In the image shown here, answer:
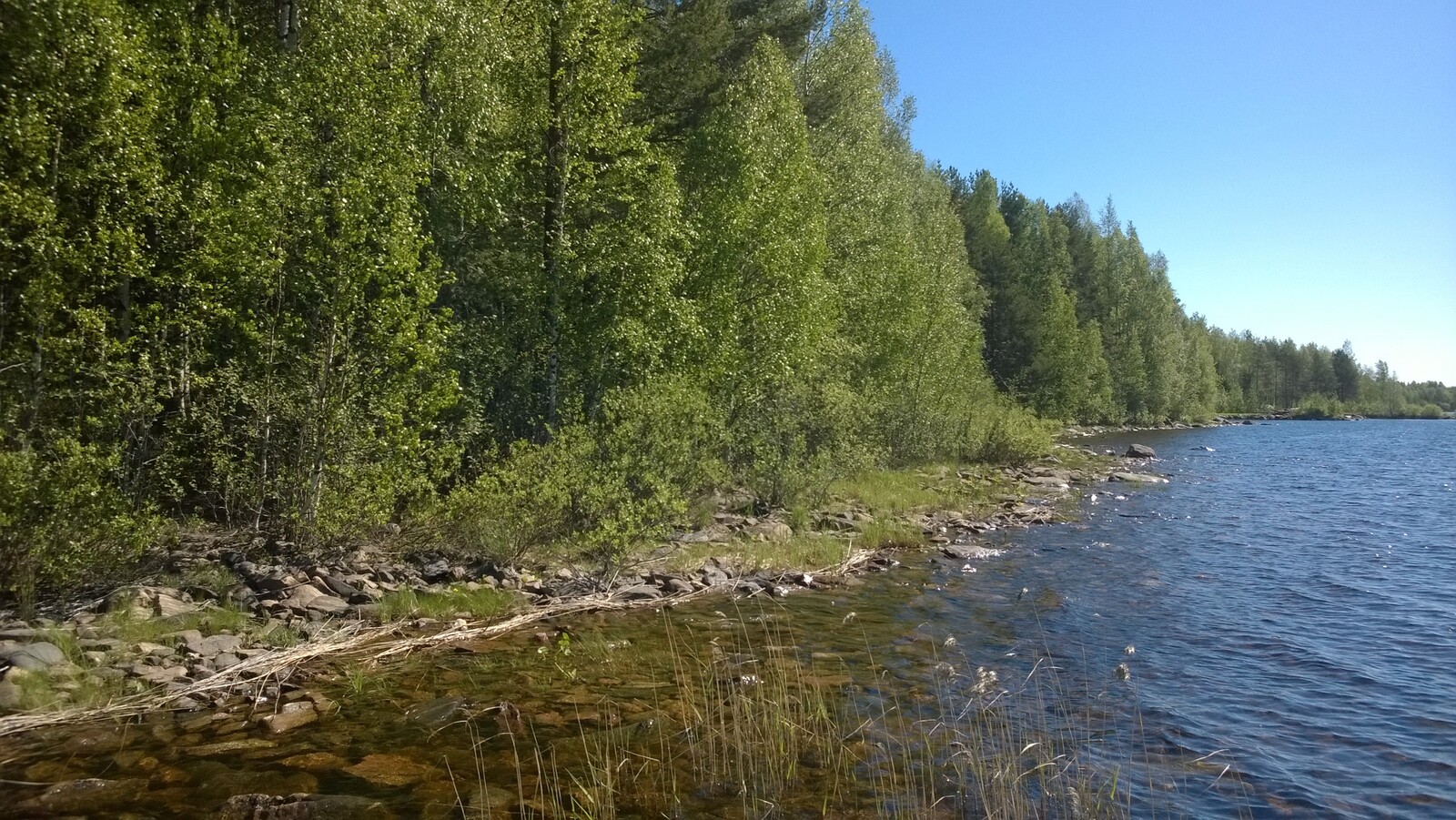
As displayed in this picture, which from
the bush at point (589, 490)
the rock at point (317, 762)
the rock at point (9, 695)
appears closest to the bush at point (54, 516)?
the rock at point (9, 695)

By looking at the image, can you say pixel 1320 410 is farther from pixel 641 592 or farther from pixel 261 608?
pixel 261 608

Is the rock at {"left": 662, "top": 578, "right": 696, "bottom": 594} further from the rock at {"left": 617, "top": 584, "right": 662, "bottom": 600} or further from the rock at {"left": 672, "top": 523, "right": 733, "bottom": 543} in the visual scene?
the rock at {"left": 672, "top": 523, "right": 733, "bottom": 543}

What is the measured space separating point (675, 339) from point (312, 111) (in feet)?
28.0

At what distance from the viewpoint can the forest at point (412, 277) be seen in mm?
10680

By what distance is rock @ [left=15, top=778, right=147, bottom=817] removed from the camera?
21.2ft

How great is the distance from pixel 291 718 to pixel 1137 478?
1449 inches

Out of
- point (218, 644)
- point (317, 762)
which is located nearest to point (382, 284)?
point (218, 644)

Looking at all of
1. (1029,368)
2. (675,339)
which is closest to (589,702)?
(675,339)

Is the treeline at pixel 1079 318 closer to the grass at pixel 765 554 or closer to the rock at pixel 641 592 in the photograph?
the grass at pixel 765 554

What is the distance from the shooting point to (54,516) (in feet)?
33.1

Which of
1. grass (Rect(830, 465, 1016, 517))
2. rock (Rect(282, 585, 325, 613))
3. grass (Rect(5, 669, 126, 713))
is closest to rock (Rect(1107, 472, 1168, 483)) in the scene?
grass (Rect(830, 465, 1016, 517))

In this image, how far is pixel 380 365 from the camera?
13492mm

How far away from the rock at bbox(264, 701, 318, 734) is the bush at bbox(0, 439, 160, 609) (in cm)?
414

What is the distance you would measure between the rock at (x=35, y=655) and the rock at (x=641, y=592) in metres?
7.49
